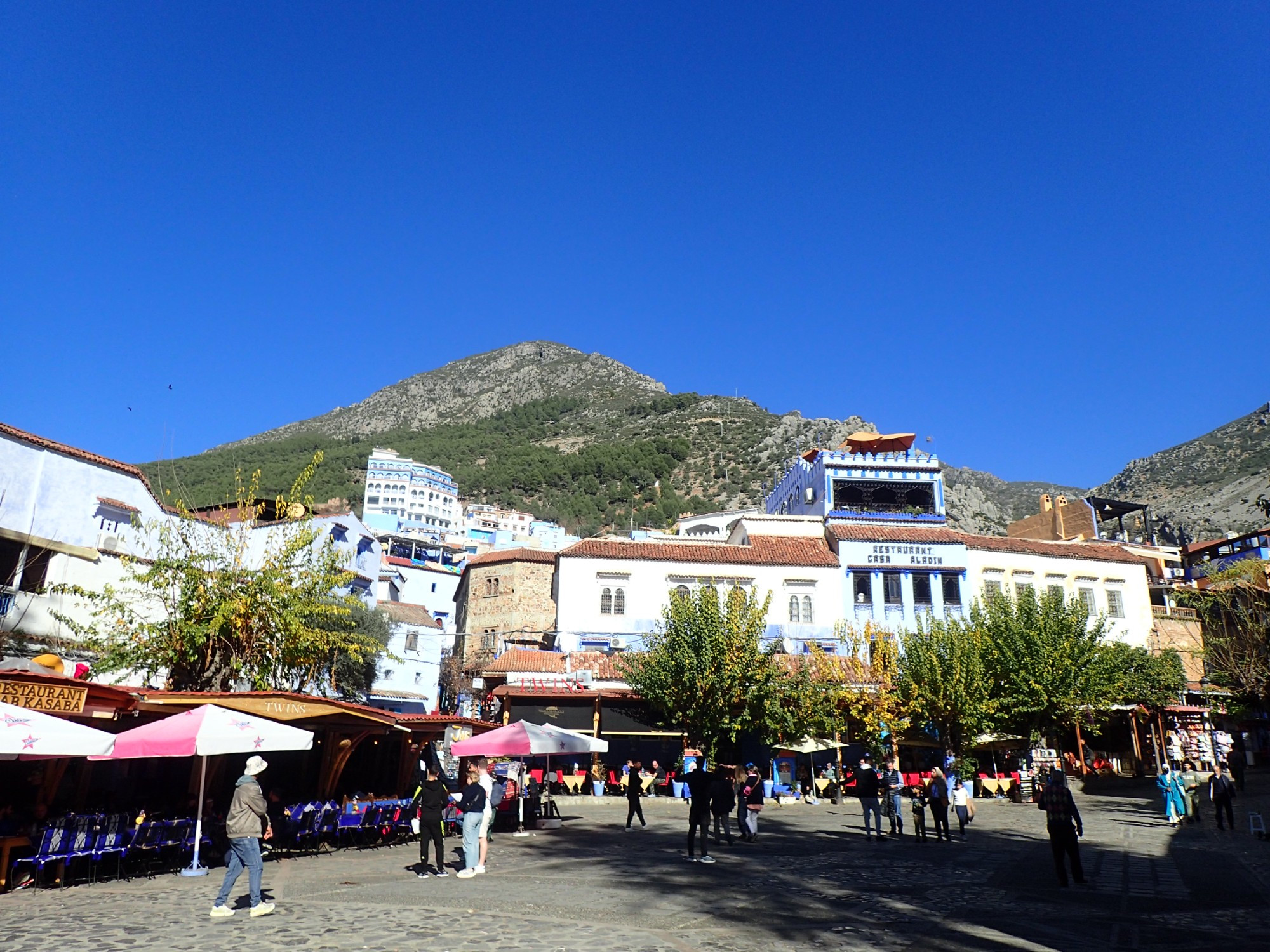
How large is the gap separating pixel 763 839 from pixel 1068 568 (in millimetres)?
27144

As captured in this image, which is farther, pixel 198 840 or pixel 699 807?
pixel 699 807

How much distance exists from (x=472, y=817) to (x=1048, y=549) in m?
33.2

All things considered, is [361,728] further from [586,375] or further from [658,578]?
[586,375]

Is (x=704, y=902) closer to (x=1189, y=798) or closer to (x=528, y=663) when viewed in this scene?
(x=1189, y=798)

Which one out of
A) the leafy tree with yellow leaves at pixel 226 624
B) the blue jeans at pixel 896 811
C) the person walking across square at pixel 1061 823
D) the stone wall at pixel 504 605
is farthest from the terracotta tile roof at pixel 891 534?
the person walking across square at pixel 1061 823

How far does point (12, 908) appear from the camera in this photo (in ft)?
30.2

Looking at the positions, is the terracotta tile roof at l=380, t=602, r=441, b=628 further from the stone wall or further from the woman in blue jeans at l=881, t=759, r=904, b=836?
the woman in blue jeans at l=881, t=759, r=904, b=836

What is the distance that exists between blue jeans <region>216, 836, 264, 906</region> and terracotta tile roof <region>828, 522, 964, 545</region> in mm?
30355

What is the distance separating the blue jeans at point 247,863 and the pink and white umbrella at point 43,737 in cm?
258

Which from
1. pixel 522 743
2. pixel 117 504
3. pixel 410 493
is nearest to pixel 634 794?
pixel 522 743

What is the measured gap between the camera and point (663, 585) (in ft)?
114

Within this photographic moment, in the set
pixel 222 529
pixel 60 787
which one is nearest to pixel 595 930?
pixel 60 787

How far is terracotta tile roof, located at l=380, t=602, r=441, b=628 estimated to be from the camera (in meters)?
41.1

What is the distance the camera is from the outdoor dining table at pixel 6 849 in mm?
10312
